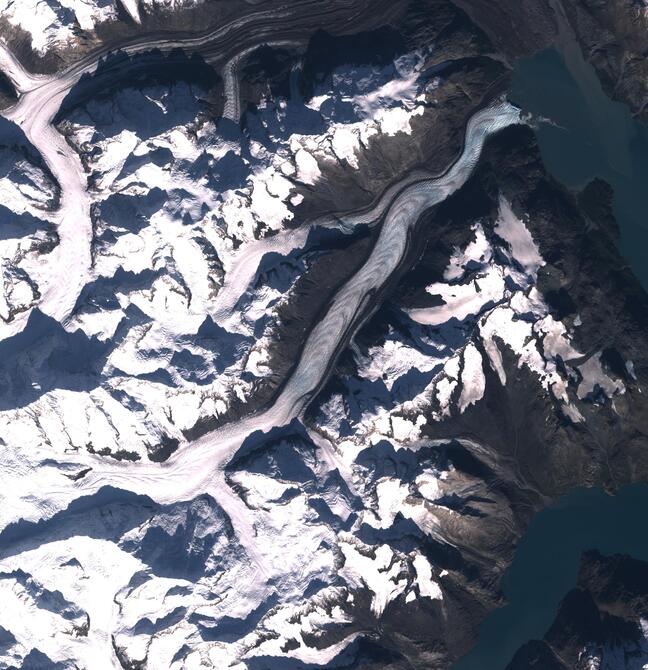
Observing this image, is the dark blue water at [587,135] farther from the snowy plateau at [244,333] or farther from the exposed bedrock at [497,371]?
the snowy plateau at [244,333]

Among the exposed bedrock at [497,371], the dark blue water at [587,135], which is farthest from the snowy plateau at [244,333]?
the dark blue water at [587,135]

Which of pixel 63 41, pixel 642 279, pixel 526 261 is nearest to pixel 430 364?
pixel 526 261

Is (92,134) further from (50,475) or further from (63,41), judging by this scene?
(50,475)

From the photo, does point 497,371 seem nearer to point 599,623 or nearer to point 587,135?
point 587,135

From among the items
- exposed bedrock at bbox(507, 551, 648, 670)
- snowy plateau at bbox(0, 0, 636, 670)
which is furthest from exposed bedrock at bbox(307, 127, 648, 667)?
exposed bedrock at bbox(507, 551, 648, 670)

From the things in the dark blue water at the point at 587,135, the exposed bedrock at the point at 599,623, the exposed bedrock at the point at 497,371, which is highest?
the dark blue water at the point at 587,135

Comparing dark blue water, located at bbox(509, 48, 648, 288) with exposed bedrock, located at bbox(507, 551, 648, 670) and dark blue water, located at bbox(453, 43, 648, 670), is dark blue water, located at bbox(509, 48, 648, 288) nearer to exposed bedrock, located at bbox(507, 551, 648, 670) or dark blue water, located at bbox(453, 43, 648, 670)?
dark blue water, located at bbox(453, 43, 648, 670)
